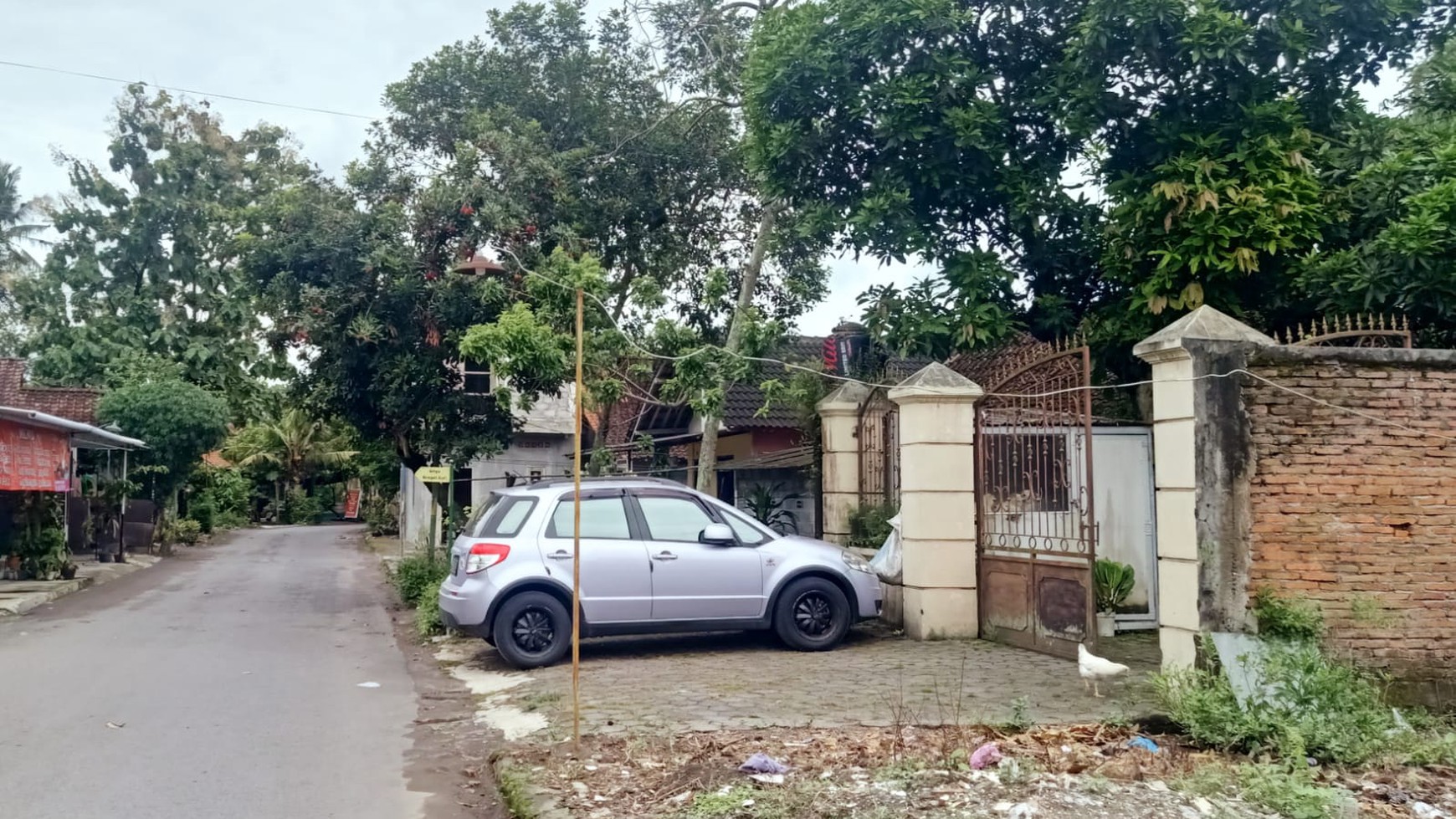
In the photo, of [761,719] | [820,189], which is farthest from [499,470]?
[761,719]

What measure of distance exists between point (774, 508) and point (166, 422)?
1925 cm

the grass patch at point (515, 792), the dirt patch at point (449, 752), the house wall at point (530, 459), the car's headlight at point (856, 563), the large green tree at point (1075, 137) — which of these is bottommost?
the dirt patch at point (449, 752)

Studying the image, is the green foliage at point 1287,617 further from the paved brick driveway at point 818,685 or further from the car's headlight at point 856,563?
the car's headlight at point 856,563

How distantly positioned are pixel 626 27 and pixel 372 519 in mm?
27301

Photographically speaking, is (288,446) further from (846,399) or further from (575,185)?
(846,399)

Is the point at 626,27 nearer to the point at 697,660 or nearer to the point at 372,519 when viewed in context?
the point at 697,660

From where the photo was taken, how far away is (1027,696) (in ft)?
27.3

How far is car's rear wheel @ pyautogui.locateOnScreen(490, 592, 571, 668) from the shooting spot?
1030 centimetres

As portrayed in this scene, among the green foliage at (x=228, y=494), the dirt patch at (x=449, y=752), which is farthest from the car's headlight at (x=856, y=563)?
the green foliage at (x=228, y=494)

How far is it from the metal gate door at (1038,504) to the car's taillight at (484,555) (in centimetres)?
448

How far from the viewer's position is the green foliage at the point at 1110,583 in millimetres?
10758

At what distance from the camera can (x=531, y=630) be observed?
10383 mm

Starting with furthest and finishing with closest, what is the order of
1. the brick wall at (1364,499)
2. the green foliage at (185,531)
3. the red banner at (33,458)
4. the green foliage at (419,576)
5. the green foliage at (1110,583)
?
the green foliage at (185,531) → the red banner at (33,458) → the green foliage at (419,576) → the green foliage at (1110,583) → the brick wall at (1364,499)

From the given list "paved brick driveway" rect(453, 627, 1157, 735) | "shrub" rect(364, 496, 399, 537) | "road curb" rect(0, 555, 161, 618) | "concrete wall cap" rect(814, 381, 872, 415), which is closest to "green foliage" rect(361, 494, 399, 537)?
"shrub" rect(364, 496, 399, 537)
